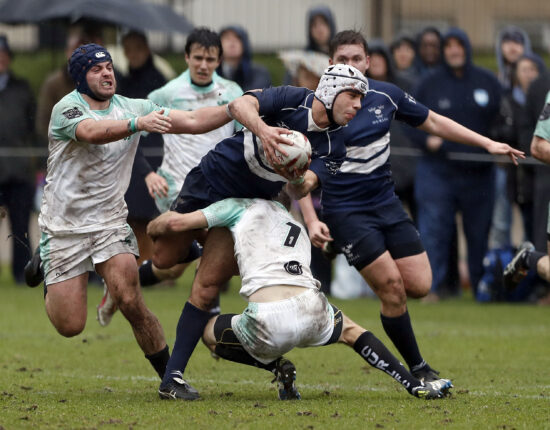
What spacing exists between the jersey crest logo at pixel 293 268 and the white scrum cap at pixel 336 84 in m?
0.94

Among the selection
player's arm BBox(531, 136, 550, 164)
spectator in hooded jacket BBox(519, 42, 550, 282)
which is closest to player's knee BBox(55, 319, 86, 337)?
player's arm BBox(531, 136, 550, 164)

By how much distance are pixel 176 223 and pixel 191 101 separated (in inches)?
95.8

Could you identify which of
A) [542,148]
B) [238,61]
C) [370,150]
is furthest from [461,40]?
[370,150]

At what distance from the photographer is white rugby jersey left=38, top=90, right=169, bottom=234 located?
7.61 metres

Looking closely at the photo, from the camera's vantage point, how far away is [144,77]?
525 inches

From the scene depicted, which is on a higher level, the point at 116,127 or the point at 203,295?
the point at 116,127

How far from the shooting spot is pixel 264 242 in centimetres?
716

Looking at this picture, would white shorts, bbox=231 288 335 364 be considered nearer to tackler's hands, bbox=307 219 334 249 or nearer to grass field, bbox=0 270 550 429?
grass field, bbox=0 270 550 429

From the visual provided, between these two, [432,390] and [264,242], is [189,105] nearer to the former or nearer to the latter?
[264,242]

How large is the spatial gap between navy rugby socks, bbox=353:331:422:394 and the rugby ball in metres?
1.42

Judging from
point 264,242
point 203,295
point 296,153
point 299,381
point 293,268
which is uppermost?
point 296,153

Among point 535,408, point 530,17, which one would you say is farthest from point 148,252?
point 530,17

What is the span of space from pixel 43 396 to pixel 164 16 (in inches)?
384

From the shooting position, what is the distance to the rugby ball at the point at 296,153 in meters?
6.82
